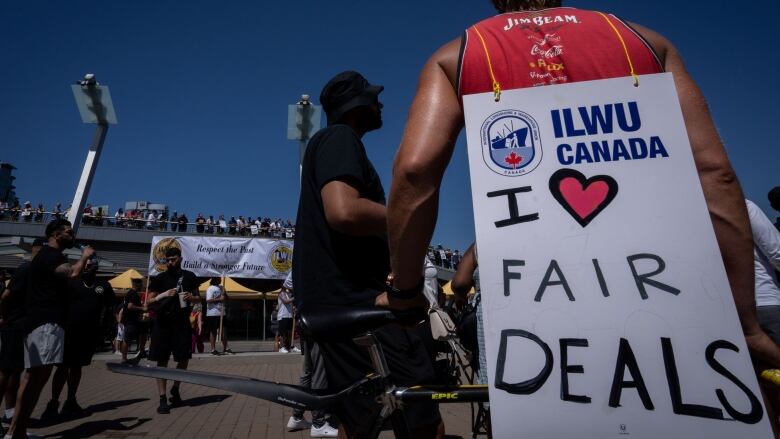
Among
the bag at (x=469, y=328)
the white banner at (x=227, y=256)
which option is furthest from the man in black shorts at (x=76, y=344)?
the white banner at (x=227, y=256)

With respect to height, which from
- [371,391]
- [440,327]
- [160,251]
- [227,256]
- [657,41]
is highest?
[160,251]

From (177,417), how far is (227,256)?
33.9 feet

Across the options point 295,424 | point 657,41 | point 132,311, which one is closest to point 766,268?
point 657,41

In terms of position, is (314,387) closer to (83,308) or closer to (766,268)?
(83,308)

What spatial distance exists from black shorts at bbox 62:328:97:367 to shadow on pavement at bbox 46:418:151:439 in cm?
74

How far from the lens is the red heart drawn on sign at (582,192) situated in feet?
3.30

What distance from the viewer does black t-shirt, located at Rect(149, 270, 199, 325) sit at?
5391 mm

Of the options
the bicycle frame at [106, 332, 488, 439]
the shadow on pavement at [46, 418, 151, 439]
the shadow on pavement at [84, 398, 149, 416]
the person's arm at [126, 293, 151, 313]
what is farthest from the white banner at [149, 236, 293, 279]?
A: the bicycle frame at [106, 332, 488, 439]

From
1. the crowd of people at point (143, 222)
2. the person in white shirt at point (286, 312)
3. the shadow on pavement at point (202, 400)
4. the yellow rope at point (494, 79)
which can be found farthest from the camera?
the crowd of people at point (143, 222)

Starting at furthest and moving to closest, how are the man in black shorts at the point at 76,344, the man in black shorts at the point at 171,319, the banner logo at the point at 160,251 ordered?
the banner logo at the point at 160,251 → the man in black shorts at the point at 171,319 → the man in black shorts at the point at 76,344

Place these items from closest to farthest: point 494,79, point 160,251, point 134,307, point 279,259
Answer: point 494,79, point 134,307, point 160,251, point 279,259

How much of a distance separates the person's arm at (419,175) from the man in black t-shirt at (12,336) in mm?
4486

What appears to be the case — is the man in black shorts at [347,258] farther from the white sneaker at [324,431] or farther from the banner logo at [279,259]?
the banner logo at [279,259]

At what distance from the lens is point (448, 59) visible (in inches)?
50.3
